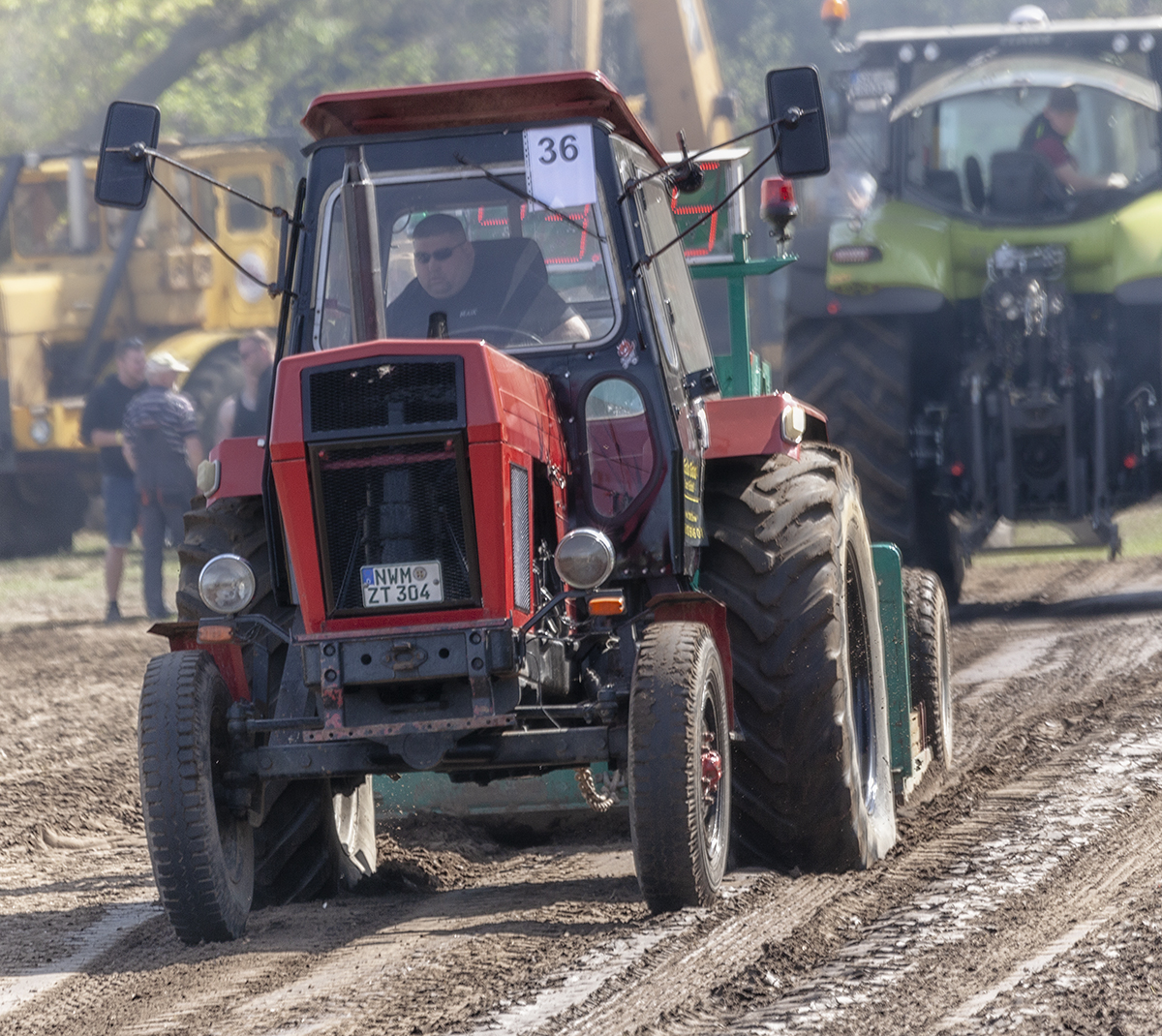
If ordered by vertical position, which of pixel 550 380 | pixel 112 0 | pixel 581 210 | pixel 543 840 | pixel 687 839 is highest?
pixel 112 0

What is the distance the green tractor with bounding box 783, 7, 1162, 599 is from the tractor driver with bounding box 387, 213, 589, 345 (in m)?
5.11

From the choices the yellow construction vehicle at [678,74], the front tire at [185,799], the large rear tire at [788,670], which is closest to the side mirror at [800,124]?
the large rear tire at [788,670]

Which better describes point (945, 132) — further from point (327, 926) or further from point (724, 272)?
point (327, 926)

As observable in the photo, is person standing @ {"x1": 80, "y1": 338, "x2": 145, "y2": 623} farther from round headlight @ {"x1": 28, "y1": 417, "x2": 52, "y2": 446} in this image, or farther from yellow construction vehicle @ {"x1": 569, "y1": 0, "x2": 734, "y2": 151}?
yellow construction vehicle @ {"x1": 569, "y1": 0, "x2": 734, "y2": 151}

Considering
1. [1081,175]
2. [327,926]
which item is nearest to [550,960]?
[327,926]

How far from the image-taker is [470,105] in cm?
543

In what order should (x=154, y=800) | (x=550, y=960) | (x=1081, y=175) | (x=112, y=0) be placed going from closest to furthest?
1. (x=550, y=960)
2. (x=154, y=800)
3. (x=1081, y=175)
4. (x=112, y=0)

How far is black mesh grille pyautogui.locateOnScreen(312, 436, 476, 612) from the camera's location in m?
4.75

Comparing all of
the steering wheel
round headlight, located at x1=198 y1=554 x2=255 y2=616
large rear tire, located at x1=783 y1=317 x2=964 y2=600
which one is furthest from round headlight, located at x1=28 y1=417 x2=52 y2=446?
round headlight, located at x1=198 y1=554 x2=255 y2=616

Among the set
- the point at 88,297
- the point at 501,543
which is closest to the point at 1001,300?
the point at 501,543

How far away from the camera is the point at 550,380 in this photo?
5.34m

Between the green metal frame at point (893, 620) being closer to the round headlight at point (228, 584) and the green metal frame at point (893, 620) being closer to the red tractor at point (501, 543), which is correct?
the red tractor at point (501, 543)

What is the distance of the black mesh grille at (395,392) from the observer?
4.71 m

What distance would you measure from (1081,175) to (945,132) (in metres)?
0.80
